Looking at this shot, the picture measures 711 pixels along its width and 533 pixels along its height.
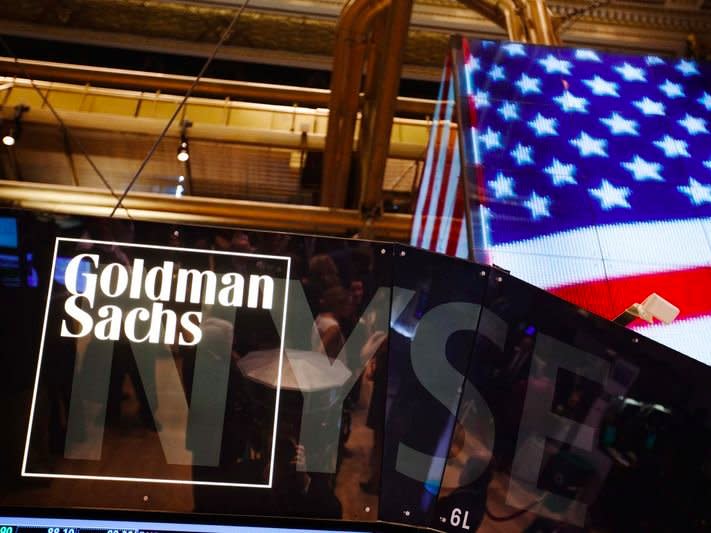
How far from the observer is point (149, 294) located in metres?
2.63

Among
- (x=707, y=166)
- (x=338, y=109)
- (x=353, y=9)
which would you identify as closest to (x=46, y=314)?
(x=707, y=166)

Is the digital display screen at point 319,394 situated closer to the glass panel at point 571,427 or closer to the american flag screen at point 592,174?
the glass panel at point 571,427

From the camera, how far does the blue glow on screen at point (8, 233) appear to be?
256 cm

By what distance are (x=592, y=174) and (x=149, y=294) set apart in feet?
11.4

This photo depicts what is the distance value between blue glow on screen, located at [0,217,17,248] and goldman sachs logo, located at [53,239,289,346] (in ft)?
0.52

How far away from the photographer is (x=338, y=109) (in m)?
8.70

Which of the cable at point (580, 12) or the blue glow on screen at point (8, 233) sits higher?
the cable at point (580, 12)

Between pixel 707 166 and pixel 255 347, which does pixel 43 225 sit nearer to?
pixel 255 347

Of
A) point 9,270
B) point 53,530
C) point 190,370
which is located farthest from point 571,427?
point 9,270

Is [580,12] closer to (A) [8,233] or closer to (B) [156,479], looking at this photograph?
(A) [8,233]

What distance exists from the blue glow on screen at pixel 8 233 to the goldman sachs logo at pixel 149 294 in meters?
0.16

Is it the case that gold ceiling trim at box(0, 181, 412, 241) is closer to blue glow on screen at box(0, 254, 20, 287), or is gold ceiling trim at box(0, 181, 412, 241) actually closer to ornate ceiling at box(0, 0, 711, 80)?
ornate ceiling at box(0, 0, 711, 80)

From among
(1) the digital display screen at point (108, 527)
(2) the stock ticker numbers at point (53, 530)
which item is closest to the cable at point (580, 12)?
(1) the digital display screen at point (108, 527)

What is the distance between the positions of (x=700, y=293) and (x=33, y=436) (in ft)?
12.5
